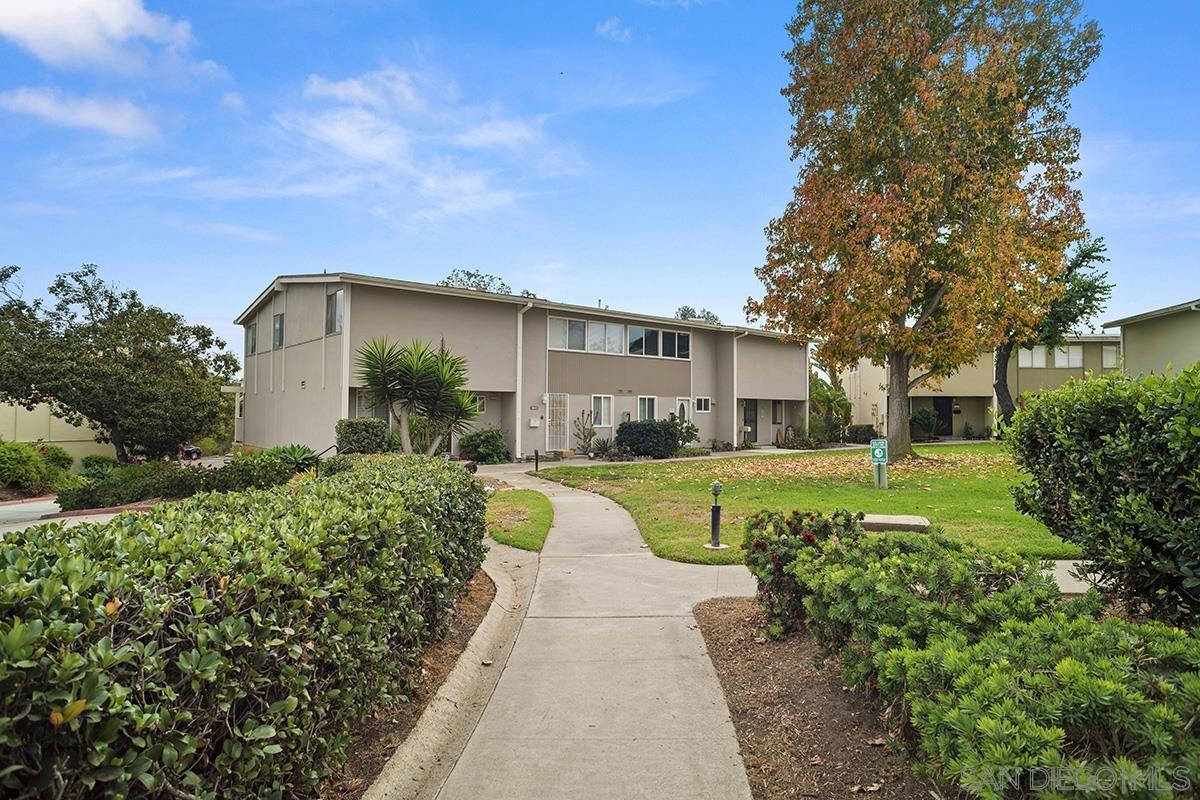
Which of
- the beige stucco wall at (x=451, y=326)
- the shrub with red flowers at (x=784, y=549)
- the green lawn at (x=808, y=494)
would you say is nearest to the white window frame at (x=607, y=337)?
the beige stucco wall at (x=451, y=326)

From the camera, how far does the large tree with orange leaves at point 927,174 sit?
18500 mm

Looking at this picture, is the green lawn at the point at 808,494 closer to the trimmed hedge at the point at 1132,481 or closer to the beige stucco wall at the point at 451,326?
the trimmed hedge at the point at 1132,481

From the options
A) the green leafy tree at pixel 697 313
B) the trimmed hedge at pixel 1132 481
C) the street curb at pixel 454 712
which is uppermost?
the green leafy tree at pixel 697 313

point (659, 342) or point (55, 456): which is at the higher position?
point (659, 342)

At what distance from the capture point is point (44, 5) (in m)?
7.98

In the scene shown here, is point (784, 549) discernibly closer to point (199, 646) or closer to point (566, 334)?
point (199, 646)

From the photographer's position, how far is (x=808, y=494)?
13.9 metres

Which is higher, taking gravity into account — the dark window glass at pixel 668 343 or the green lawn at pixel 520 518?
the dark window glass at pixel 668 343

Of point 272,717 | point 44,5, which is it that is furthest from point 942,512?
point 44,5

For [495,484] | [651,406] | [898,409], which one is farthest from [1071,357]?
[495,484]

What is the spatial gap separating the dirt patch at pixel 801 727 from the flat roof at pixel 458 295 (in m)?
17.2

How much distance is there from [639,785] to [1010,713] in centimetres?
177

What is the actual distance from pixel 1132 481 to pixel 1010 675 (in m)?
2.38

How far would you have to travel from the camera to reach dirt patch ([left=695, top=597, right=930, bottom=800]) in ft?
9.98
